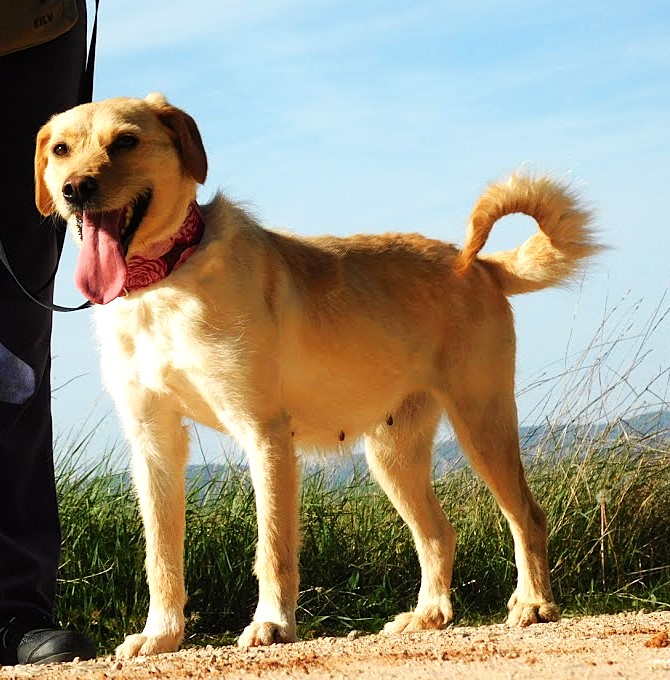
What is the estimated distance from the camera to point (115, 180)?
13.3 feet

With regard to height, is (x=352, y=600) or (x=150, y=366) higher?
(x=150, y=366)

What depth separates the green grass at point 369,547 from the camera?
19.0ft

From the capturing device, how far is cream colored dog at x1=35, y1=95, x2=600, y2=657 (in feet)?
13.6

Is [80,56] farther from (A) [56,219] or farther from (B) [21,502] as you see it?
(B) [21,502]

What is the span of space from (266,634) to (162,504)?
29.5 inches

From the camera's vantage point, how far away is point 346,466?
6.94 metres

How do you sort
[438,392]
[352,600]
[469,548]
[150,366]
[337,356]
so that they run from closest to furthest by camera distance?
1. [150,366]
2. [337,356]
3. [438,392]
4. [352,600]
5. [469,548]

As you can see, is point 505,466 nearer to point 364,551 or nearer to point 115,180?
point 364,551

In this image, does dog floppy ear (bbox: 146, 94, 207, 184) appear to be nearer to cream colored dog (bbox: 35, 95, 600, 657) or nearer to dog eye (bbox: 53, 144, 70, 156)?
cream colored dog (bbox: 35, 95, 600, 657)

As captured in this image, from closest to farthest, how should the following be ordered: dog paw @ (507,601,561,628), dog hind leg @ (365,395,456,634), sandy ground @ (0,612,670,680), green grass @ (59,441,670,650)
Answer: sandy ground @ (0,612,670,680)
dog paw @ (507,601,561,628)
dog hind leg @ (365,395,456,634)
green grass @ (59,441,670,650)

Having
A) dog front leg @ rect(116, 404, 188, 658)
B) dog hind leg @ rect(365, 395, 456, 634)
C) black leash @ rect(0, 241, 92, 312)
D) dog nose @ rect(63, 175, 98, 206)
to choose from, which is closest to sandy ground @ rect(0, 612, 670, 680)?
dog front leg @ rect(116, 404, 188, 658)

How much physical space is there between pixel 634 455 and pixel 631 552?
0.85 meters

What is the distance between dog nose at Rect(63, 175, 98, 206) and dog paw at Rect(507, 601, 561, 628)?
2.53 meters

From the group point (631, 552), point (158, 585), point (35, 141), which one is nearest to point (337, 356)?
point (158, 585)
